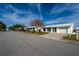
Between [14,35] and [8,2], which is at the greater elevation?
[8,2]

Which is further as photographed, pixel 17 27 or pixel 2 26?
pixel 17 27

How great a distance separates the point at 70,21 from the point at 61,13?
16.3 inches

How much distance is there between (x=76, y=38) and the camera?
5160mm

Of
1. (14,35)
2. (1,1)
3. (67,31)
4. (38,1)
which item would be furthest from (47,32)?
(1,1)

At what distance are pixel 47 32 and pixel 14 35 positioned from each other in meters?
1.50

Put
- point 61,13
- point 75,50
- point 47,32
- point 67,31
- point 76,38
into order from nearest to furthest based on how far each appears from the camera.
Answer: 1. point 75,50
2. point 61,13
3. point 67,31
4. point 76,38
5. point 47,32

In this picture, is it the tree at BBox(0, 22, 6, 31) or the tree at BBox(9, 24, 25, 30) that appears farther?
the tree at BBox(9, 24, 25, 30)

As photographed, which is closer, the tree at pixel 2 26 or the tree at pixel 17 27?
the tree at pixel 2 26

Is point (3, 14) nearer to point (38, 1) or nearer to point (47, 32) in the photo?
Result: point (38, 1)


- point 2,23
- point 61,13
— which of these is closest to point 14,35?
point 2,23

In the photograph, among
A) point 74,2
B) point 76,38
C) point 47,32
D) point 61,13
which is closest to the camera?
point 74,2

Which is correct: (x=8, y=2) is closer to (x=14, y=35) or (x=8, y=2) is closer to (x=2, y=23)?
(x=2, y=23)

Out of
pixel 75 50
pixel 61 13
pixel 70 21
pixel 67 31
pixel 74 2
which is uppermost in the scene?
pixel 74 2

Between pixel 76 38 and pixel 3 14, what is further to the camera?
pixel 76 38
